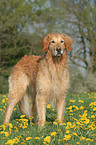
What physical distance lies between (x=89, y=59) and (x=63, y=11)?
16.7 feet

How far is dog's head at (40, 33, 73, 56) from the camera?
4.09m

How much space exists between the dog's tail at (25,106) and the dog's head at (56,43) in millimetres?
1450

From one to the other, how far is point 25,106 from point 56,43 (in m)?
1.80

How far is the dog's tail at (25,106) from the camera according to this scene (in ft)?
16.4

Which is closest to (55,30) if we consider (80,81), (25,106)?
(80,81)

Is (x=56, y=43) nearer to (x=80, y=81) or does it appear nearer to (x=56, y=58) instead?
(x=56, y=58)

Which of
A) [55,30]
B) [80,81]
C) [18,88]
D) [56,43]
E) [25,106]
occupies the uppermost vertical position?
[55,30]

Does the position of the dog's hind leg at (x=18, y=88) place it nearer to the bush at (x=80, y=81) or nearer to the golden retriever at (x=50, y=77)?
the golden retriever at (x=50, y=77)

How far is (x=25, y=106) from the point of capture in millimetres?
5008

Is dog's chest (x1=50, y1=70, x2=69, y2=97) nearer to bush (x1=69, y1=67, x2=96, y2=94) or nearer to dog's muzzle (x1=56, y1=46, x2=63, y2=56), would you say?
dog's muzzle (x1=56, y1=46, x2=63, y2=56)

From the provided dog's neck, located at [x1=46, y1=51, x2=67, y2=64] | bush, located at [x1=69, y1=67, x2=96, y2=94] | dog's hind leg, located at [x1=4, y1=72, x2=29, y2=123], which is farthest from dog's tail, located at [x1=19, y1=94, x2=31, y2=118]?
bush, located at [x1=69, y1=67, x2=96, y2=94]

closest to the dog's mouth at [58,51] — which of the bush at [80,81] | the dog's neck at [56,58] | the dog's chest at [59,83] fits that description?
the dog's neck at [56,58]

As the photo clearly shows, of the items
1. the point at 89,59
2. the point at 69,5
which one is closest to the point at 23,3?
the point at 69,5

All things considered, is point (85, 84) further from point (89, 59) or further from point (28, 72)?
point (28, 72)
